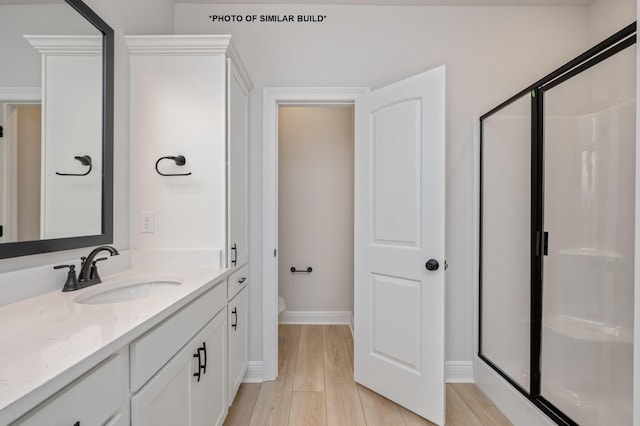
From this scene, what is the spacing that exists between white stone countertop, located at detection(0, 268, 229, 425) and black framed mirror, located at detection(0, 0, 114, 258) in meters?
0.28

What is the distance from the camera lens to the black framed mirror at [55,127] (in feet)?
3.28

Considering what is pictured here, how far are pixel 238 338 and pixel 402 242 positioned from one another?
117 cm

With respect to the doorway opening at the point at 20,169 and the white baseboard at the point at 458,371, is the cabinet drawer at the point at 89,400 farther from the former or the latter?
the white baseboard at the point at 458,371

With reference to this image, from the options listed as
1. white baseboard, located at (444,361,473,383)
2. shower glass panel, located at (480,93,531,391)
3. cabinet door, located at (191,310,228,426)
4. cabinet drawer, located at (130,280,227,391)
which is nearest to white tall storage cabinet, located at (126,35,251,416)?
cabinet door, located at (191,310,228,426)

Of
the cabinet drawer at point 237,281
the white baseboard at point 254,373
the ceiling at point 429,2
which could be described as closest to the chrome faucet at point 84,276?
the cabinet drawer at point 237,281

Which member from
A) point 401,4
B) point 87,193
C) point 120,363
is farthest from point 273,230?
point 401,4

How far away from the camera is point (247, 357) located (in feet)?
6.86

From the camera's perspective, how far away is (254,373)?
6.92 feet

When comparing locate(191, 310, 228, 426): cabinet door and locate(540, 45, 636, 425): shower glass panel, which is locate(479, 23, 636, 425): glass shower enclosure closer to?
locate(540, 45, 636, 425): shower glass panel

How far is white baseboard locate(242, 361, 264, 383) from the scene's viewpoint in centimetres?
210

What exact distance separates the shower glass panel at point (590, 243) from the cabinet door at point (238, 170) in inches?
67.7

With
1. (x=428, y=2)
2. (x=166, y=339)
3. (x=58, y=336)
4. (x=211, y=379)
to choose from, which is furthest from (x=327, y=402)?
(x=428, y=2)

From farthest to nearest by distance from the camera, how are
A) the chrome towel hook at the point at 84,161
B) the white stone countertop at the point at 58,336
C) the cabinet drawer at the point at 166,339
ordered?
the chrome towel hook at the point at 84,161 < the cabinet drawer at the point at 166,339 < the white stone countertop at the point at 58,336

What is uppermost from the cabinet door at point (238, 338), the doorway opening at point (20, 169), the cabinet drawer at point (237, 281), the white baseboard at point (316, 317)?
the doorway opening at point (20, 169)
